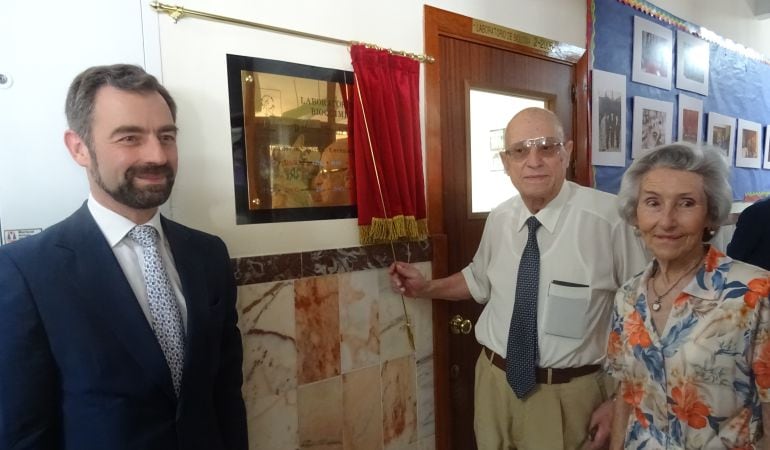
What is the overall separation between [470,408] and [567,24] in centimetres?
181

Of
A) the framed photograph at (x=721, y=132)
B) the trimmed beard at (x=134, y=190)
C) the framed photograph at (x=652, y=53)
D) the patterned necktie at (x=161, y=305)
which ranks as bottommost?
the patterned necktie at (x=161, y=305)

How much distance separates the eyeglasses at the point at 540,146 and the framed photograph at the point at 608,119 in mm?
996

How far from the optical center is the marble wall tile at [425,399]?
161 cm

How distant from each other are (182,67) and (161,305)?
24.7 inches

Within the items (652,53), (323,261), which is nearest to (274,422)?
(323,261)

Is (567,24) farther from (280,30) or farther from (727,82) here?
(727,82)

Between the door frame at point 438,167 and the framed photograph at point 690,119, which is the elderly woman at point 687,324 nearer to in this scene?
the door frame at point 438,167

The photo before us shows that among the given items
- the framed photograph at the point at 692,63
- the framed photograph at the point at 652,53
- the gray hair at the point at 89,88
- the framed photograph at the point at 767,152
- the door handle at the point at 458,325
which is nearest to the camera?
the gray hair at the point at 89,88

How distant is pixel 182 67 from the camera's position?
112cm

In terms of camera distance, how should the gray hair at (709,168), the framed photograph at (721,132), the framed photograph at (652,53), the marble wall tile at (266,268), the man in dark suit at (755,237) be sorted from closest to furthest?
1. the gray hair at (709,168)
2. the marble wall tile at (266,268)
3. the man in dark suit at (755,237)
4. the framed photograph at (652,53)
5. the framed photograph at (721,132)

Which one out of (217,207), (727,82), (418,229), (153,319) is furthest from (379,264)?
(727,82)

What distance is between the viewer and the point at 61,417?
0.78 m

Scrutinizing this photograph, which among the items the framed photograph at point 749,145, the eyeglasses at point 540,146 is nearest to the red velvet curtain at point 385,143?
the eyeglasses at point 540,146

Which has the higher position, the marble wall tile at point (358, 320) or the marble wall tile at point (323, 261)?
the marble wall tile at point (323, 261)
